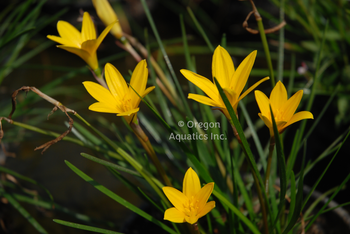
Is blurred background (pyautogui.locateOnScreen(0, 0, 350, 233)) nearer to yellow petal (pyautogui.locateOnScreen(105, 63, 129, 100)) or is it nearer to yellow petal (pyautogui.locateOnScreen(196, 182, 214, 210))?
yellow petal (pyautogui.locateOnScreen(105, 63, 129, 100))

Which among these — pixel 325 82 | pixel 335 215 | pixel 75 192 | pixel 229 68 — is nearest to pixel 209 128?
pixel 229 68

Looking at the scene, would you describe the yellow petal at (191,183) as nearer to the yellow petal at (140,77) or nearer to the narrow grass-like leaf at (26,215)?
the yellow petal at (140,77)

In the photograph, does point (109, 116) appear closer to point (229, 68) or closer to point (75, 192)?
point (75, 192)

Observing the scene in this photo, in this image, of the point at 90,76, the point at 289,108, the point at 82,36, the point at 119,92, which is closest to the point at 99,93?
the point at 119,92

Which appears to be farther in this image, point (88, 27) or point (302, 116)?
point (88, 27)

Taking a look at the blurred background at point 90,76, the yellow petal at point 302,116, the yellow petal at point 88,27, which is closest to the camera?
the yellow petal at point 302,116

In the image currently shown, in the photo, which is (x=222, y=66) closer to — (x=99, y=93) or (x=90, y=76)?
(x=99, y=93)

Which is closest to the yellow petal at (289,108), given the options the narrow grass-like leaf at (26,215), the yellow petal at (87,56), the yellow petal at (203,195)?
the yellow petal at (203,195)

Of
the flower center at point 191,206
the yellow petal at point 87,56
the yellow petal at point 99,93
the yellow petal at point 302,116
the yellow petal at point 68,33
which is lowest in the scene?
the flower center at point 191,206
